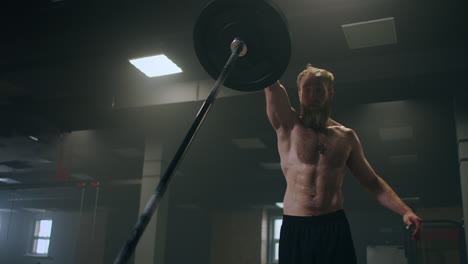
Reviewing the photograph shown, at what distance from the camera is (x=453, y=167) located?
8625 mm

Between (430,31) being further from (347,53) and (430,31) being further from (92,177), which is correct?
(92,177)

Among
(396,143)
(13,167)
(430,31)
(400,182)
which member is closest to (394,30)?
(430,31)

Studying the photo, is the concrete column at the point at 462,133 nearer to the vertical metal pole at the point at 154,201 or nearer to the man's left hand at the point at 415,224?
the man's left hand at the point at 415,224

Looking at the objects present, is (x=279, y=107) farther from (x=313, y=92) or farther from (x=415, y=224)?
(x=415, y=224)

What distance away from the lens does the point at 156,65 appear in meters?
4.52

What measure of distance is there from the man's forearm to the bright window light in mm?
3111

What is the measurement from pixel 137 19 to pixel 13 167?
7413 mm

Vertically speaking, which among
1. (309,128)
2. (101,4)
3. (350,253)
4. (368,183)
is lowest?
(350,253)

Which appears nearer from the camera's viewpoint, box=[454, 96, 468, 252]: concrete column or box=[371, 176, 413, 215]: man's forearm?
box=[371, 176, 413, 215]: man's forearm

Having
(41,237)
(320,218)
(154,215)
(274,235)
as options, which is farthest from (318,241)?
Answer: (274,235)

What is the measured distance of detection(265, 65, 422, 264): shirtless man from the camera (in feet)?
4.78

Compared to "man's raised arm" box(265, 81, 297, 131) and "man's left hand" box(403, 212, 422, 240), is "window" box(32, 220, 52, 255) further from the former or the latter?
"man's left hand" box(403, 212, 422, 240)

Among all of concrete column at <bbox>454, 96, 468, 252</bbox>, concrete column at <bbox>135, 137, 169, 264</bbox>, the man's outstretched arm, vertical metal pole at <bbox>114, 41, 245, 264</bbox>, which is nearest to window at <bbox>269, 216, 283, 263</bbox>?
concrete column at <bbox>135, 137, 169, 264</bbox>

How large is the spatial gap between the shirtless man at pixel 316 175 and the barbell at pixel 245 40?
1.12ft
